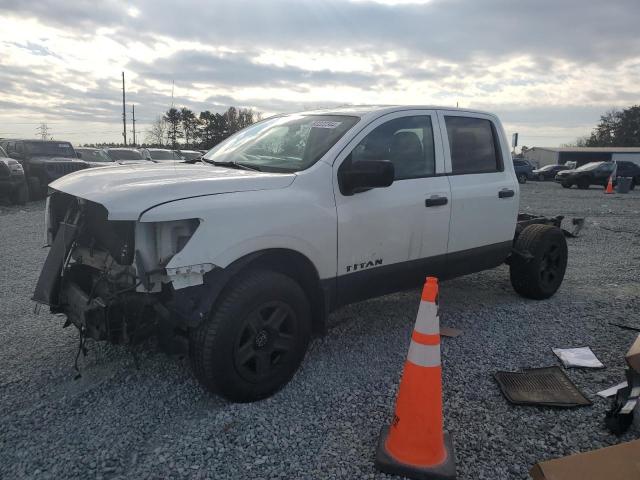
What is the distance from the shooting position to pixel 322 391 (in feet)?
10.7

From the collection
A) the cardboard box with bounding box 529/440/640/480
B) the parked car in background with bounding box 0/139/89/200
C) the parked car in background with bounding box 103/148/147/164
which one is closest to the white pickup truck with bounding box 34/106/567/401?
the cardboard box with bounding box 529/440/640/480

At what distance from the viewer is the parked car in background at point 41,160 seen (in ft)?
49.8

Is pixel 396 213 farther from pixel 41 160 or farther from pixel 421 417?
pixel 41 160

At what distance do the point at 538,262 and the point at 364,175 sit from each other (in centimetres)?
268

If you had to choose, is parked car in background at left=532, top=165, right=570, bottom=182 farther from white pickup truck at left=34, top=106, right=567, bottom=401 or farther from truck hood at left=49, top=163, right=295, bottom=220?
truck hood at left=49, top=163, right=295, bottom=220

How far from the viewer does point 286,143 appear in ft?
12.5

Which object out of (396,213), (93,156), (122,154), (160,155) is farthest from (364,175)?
(93,156)

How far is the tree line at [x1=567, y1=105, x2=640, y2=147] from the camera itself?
229 ft

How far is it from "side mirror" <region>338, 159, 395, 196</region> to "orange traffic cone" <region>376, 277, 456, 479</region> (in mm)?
904

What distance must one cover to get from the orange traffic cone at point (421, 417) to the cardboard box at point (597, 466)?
0.47 meters

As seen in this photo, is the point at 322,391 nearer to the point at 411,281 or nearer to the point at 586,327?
the point at 411,281

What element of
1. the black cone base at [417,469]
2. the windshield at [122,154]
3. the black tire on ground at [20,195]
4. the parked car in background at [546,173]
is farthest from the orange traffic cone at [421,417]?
the parked car in background at [546,173]

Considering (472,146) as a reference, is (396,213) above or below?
Result: below

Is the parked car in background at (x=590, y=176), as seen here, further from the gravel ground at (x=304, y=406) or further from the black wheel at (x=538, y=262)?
the gravel ground at (x=304, y=406)
